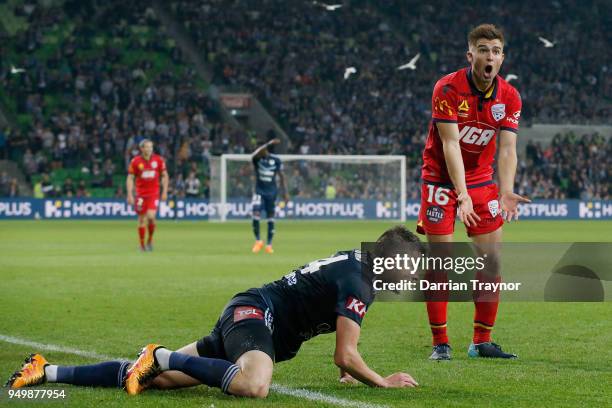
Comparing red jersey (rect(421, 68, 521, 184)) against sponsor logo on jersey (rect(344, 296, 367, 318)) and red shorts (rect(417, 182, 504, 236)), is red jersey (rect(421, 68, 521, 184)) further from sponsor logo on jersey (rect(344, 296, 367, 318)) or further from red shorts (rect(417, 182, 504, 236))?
sponsor logo on jersey (rect(344, 296, 367, 318))

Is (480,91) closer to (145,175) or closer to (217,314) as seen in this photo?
(217,314)

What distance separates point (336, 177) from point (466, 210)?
3295 cm

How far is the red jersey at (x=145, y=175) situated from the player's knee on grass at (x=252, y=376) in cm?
1672

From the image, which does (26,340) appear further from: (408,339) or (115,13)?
(115,13)

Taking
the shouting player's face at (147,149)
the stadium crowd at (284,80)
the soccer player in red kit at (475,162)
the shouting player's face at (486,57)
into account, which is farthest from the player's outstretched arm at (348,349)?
the stadium crowd at (284,80)

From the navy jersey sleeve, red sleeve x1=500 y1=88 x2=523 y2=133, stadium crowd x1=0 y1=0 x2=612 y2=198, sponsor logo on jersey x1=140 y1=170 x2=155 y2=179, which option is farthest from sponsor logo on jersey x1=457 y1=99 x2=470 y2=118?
stadium crowd x1=0 y1=0 x2=612 y2=198

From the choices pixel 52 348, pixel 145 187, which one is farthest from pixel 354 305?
pixel 145 187

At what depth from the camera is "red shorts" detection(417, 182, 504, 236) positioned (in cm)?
830

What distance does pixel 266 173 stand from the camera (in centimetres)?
2258

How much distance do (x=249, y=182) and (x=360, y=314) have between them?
109ft

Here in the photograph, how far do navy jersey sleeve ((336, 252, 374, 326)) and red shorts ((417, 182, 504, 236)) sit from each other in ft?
6.66

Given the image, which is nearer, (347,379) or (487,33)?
(347,379)

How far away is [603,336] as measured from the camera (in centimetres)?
946

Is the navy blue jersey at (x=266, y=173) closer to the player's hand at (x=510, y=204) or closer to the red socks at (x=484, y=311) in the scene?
the red socks at (x=484, y=311)
